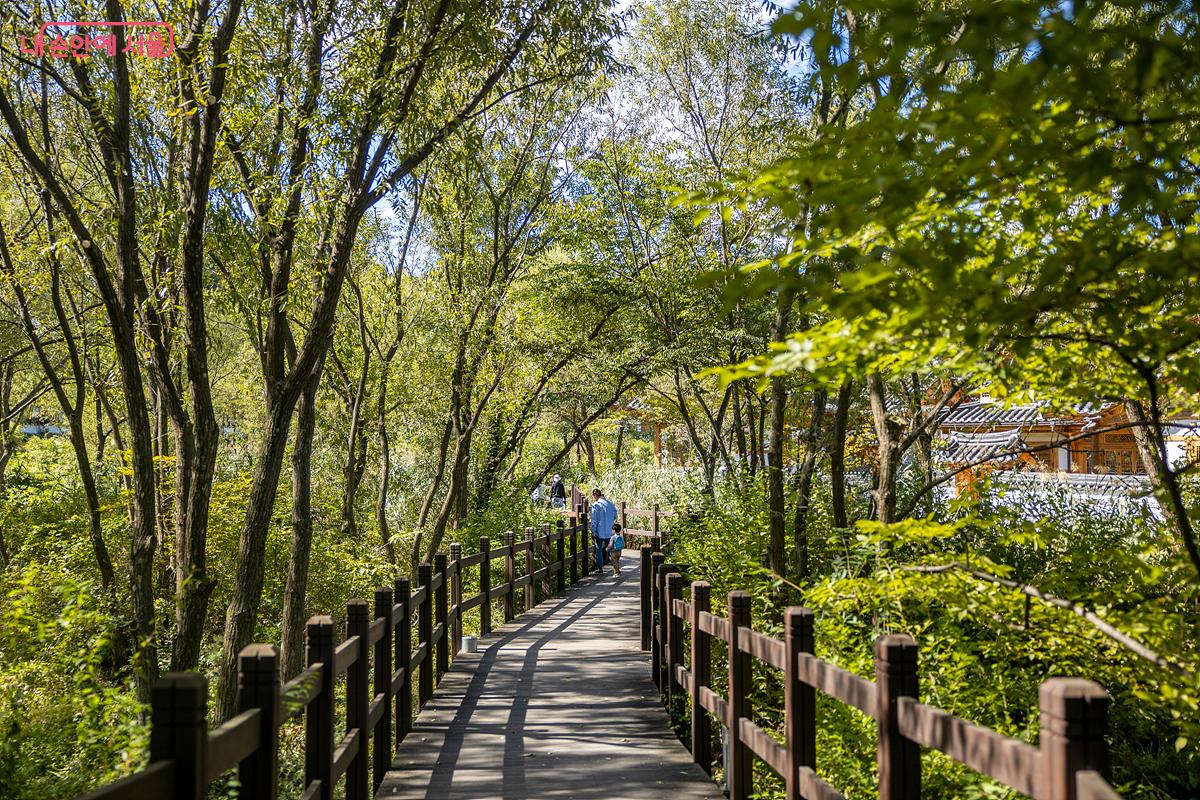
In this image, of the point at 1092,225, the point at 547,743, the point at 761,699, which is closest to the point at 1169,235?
the point at 1092,225

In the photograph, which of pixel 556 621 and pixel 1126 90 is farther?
pixel 556 621

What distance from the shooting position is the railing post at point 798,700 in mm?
4480

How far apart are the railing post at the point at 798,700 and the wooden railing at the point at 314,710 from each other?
220 cm

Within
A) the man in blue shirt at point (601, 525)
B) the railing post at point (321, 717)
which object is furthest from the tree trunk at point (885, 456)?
the man in blue shirt at point (601, 525)

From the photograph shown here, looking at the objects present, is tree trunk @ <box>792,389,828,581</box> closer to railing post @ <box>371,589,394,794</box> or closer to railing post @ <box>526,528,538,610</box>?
railing post @ <box>371,589,394,794</box>

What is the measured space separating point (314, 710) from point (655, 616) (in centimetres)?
531

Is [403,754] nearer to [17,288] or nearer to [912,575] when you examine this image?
[912,575]

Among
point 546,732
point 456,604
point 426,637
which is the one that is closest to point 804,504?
point 546,732

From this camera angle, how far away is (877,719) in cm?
366

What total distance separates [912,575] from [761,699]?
4704 millimetres

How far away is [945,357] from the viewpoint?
12.8 feet

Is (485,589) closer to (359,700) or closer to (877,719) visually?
(359,700)

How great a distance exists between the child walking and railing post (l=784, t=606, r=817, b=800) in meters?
15.7

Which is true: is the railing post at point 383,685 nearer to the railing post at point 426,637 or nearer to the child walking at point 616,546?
the railing post at point 426,637
